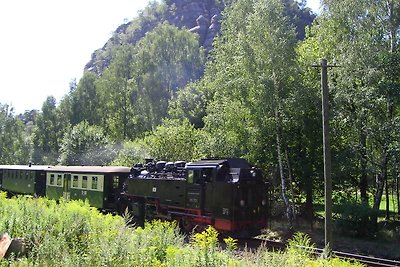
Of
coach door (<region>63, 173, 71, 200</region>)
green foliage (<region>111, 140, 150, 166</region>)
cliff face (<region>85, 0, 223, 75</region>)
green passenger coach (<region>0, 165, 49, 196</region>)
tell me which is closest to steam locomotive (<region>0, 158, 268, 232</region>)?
coach door (<region>63, 173, 71, 200</region>)

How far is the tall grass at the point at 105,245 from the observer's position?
609 centimetres

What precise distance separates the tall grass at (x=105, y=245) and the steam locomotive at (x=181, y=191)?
4347 mm

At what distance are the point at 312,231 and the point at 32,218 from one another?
1321 centimetres

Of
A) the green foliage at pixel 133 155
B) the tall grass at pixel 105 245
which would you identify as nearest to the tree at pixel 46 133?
the green foliage at pixel 133 155

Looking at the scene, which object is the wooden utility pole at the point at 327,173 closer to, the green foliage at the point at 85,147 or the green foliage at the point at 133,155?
the green foliage at the point at 133,155

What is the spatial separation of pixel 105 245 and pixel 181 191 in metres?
9.54

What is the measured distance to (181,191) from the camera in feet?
52.4

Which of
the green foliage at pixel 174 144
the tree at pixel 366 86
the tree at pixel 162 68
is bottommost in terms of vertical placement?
the green foliage at pixel 174 144

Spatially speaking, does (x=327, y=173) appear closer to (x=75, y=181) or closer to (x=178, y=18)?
(x=75, y=181)

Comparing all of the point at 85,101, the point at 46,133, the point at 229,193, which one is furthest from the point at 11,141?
the point at 229,193

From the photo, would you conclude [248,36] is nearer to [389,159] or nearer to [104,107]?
[389,159]

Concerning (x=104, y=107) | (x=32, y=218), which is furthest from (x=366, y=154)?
(x=104, y=107)

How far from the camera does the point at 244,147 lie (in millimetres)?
20234

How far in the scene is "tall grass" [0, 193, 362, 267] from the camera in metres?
6.09
